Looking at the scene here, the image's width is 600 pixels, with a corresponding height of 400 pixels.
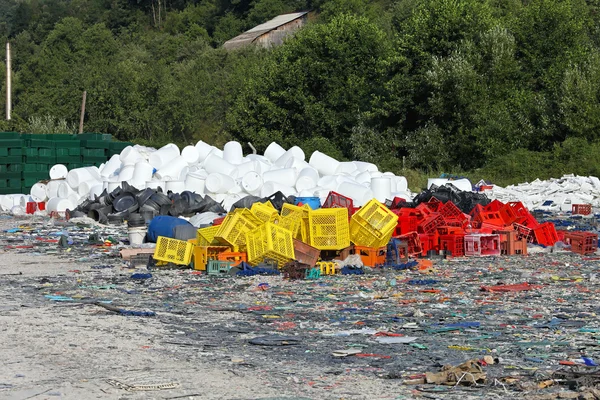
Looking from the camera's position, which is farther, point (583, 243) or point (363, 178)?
point (363, 178)

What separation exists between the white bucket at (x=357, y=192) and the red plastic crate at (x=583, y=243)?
237 inches

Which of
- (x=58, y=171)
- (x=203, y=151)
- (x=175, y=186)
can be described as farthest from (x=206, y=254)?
(x=58, y=171)

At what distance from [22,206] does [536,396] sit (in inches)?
789

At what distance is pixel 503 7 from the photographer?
50188 millimetres

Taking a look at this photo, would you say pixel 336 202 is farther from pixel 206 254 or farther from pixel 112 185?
pixel 112 185

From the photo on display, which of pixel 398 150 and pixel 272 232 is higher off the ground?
pixel 398 150

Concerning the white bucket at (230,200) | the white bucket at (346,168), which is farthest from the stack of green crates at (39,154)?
the white bucket at (230,200)

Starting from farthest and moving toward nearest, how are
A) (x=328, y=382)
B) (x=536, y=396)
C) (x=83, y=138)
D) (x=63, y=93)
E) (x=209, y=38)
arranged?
(x=209, y=38) < (x=63, y=93) < (x=83, y=138) < (x=328, y=382) < (x=536, y=396)

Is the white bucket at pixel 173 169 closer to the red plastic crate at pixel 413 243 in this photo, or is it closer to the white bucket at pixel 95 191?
the white bucket at pixel 95 191

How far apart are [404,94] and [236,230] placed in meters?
23.5

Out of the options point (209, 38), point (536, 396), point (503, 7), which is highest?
point (209, 38)

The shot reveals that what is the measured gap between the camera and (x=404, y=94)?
1390 inches

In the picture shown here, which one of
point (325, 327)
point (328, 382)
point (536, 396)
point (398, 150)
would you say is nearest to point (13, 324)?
point (325, 327)

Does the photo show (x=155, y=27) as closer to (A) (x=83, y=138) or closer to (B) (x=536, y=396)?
(A) (x=83, y=138)
